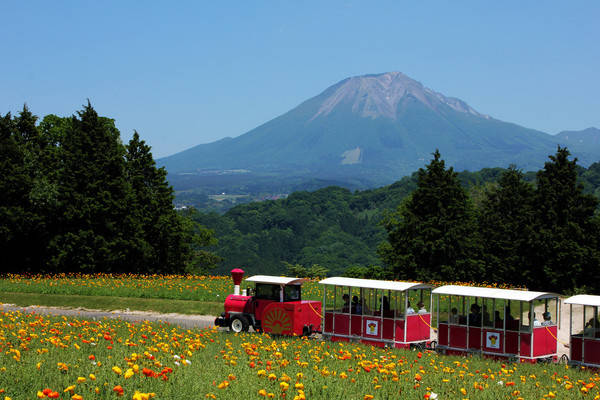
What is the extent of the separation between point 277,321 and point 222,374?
41.0 ft

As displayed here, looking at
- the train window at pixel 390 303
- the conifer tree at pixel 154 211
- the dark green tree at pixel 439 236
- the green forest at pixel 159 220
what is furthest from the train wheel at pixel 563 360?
the conifer tree at pixel 154 211

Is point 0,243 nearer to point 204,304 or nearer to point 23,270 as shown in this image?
point 23,270

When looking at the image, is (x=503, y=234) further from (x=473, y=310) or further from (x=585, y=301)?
(x=585, y=301)

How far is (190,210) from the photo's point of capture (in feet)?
264

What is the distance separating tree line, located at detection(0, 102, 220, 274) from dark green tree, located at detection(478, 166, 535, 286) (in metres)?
25.3

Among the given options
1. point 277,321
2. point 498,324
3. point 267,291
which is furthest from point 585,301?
point 267,291

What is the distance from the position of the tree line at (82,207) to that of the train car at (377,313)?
85.6ft

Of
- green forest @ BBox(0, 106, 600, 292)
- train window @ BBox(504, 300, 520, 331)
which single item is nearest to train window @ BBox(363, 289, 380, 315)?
train window @ BBox(504, 300, 520, 331)

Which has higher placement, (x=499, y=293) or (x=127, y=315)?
(x=499, y=293)

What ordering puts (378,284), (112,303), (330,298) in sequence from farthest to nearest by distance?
(112,303) → (330,298) → (378,284)

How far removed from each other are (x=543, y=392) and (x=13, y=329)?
11837 millimetres

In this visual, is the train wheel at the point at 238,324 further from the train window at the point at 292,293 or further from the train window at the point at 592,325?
the train window at the point at 592,325

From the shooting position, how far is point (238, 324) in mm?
24125

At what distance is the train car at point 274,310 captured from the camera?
2275 centimetres
